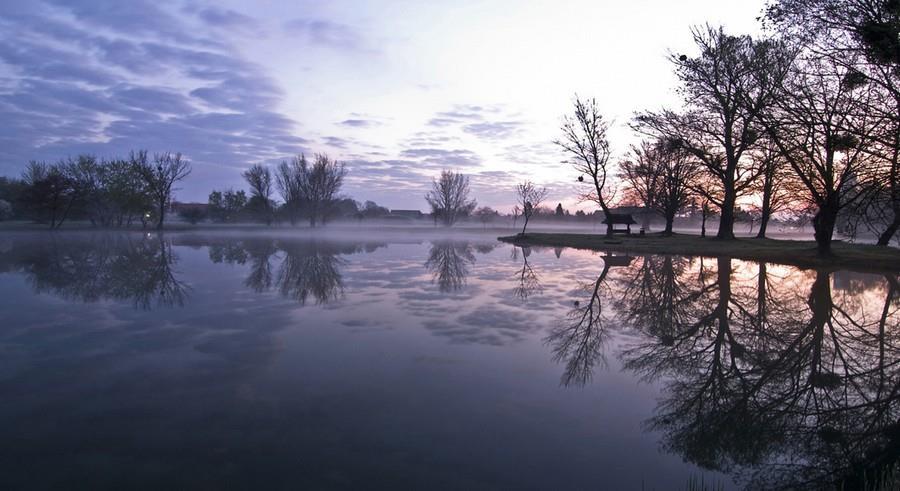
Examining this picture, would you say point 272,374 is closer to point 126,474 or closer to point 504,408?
point 126,474

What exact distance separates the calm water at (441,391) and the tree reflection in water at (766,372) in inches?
1.2

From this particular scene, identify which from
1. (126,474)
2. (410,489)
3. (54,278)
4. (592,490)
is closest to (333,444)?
(410,489)

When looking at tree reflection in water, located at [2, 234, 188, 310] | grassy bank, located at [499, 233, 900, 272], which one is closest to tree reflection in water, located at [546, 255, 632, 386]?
tree reflection in water, located at [2, 234, 188, 310]

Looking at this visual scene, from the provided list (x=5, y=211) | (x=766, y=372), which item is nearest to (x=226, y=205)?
(x=5, y=211)

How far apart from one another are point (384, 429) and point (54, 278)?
15.1m

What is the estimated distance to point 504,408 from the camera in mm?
4867

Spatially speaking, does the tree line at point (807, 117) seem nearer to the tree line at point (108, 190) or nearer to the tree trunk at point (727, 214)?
the tree trunk at point (727, 214)

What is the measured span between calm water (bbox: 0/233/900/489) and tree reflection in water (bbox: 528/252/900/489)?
32mm

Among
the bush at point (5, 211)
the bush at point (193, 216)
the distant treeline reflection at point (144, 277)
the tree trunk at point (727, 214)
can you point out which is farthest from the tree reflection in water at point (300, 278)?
the bush at point (193, 216)

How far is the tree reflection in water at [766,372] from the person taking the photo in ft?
13.1

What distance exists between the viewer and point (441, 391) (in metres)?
5.27

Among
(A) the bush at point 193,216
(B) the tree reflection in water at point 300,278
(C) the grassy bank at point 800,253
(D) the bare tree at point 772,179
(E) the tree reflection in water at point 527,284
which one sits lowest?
(B) the tree reflection in water at point 300,278

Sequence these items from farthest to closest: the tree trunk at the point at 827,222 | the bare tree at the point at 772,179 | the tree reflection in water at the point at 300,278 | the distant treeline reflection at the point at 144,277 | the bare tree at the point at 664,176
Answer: the bare tree at the point at 664,176, the bare tree at the point at 772,179, the tree trunk at the point at 827,222, the tree reflection in water at the point at 300,278, the distant treeline reflection at the point at 144,277

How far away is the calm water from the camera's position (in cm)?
367
